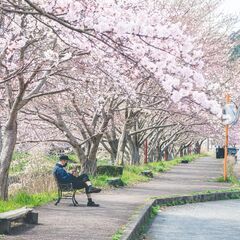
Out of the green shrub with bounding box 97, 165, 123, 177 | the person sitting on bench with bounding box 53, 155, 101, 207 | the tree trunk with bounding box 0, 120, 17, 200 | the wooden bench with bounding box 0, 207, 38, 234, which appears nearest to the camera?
the wooden bench with bounding box 0, 207, 38, 234

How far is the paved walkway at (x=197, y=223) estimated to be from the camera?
1088cm

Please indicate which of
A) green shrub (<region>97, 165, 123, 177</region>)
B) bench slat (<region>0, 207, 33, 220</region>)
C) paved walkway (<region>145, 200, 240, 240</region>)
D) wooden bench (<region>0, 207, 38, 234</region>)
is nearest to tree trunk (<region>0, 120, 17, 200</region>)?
wooden bench (<region>0, 207, 38, 234</region>)

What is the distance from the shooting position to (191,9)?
83.8ft

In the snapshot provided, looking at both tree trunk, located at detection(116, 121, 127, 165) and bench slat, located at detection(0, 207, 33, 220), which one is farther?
tree trunk, located at detection(116, 121, 127, 165)

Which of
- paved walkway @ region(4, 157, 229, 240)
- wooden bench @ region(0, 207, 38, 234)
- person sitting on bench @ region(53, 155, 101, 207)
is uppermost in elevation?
person sitting on bench @ region(53, 155, 101, 207)

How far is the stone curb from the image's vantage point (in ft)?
32.7

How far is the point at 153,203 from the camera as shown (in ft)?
50.0

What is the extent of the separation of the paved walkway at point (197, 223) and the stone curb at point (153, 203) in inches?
9.4

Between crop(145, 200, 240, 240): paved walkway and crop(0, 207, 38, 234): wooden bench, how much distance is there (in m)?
2.12

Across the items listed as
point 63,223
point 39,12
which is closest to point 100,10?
point 39,12

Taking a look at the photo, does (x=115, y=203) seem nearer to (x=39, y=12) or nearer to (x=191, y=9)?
(x=39, y=12)

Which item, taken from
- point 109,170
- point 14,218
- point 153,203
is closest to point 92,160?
point 109,170

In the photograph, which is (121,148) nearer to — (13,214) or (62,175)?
(62,175)

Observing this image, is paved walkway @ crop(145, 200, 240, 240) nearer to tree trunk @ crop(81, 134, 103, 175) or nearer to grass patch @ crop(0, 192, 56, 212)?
grass patch @ crop(0, 192, 56, 212)
